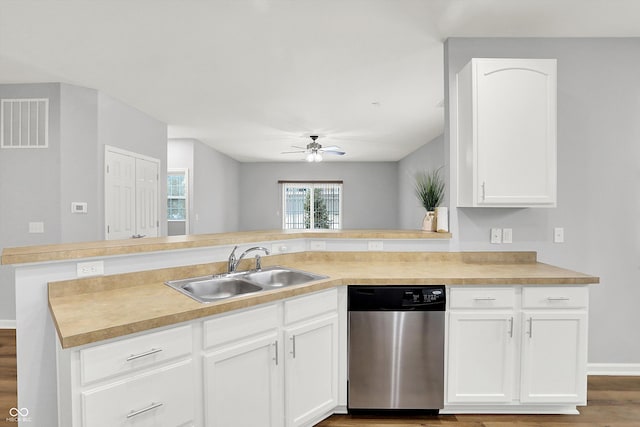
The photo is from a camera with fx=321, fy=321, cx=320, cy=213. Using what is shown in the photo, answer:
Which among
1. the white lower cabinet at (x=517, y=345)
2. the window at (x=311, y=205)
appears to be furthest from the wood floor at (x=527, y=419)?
the window at (x=311, y=205)

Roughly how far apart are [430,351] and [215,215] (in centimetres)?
589

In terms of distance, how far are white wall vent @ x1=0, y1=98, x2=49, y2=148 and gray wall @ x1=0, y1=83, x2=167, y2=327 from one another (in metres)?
0.06

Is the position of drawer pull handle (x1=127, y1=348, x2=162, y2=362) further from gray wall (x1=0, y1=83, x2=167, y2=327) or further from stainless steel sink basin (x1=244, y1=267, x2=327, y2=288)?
gray wall (x1=0, y1=83, x2=167, y2=327)

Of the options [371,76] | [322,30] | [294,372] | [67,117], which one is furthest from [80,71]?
[294,372]

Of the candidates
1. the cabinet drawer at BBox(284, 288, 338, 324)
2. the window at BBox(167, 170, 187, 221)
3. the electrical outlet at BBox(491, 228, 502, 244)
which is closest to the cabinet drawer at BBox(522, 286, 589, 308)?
the electrical outlet at BBox(491, 228, 502, 244)

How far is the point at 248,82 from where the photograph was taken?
340cm

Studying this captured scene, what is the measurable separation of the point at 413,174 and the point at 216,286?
240 inches

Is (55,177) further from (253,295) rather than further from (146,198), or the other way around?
(253,295)

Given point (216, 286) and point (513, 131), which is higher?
point (513, 131)

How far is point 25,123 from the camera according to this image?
3490 mm

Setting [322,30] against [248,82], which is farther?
[248,82]

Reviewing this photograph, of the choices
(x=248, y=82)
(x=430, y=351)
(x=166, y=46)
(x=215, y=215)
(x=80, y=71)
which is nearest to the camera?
(x=430, y=351)

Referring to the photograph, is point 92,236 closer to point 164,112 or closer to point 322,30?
point 164,112

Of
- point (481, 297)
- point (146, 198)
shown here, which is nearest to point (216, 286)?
point (481, 297)
